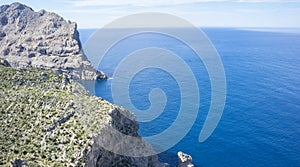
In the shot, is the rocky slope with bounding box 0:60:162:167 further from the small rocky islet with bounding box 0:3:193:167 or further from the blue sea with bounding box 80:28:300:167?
the blue sea with bounding box 80:28:300:167

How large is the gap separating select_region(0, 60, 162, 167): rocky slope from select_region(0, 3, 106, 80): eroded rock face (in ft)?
348

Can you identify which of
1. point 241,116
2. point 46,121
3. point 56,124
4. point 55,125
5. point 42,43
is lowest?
point 46,121

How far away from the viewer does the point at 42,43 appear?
7141 inches

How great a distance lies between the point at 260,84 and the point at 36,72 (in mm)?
114172

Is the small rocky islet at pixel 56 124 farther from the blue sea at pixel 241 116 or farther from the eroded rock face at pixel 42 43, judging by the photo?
the eroded rock face at pixel 42 43

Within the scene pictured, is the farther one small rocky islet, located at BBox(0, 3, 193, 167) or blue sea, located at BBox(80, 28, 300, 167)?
blue sea, located at BBox(80, 28, 300, 167)

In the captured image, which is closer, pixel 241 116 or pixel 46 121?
pixel 46 121

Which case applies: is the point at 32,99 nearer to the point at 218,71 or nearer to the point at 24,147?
the point at 24,147

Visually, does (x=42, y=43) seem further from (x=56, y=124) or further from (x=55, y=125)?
(x=55, y=125)

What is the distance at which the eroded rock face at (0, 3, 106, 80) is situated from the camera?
554 ft

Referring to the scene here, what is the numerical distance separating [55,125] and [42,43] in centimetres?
14333

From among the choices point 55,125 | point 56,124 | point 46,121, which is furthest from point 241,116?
point 46,121

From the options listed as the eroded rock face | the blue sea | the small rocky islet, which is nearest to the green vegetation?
the small rocky islet

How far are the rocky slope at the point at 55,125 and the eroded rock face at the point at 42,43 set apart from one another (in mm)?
106037
